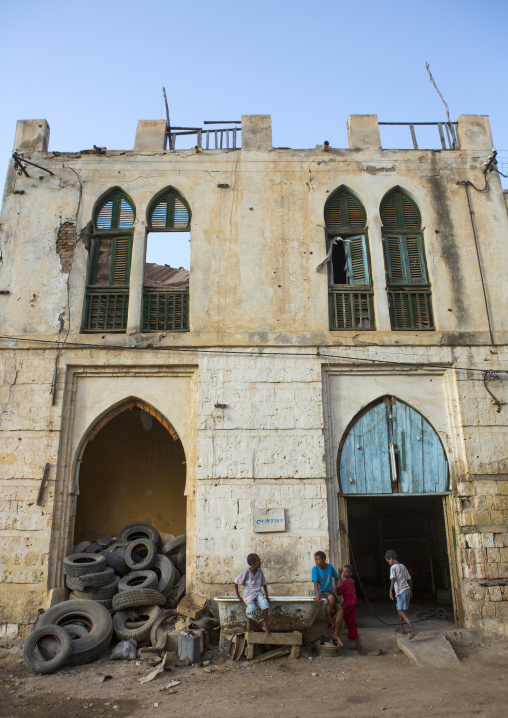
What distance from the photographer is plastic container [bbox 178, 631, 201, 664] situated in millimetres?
6664

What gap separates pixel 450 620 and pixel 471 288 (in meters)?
5.48

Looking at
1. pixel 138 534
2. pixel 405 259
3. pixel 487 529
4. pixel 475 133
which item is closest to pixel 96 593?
pixel 138 534

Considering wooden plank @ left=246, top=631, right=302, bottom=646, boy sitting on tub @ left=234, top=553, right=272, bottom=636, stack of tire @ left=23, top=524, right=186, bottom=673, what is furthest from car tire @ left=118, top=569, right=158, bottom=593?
wooden plank @ left=246, top=631, right=302, bottom=646

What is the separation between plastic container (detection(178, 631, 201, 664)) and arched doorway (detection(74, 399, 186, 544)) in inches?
153

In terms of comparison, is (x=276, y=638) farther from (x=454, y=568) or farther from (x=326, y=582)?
(x=454, y=568)

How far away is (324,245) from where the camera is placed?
920cm

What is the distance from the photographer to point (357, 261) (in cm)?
945

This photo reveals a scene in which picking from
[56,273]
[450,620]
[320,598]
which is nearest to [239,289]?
[56,273]

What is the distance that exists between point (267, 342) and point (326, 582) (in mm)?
3694

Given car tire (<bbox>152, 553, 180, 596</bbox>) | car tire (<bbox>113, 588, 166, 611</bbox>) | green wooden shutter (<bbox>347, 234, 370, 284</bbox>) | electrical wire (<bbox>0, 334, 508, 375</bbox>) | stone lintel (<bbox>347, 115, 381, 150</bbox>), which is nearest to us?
car tire (<bbox>113, 588, 166, 611</bbox>)

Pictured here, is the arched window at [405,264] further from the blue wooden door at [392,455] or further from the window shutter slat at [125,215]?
the window shutter slat at [125,215]

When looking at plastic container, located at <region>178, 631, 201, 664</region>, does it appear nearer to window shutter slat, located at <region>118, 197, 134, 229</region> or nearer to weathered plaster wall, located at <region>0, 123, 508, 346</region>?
weathered plaster wall, located at <region>0, 123, 508, 346</region>

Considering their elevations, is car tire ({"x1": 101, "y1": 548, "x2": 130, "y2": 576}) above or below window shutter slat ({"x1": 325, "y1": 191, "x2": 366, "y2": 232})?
below

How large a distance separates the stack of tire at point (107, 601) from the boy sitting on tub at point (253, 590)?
4.61 ft
